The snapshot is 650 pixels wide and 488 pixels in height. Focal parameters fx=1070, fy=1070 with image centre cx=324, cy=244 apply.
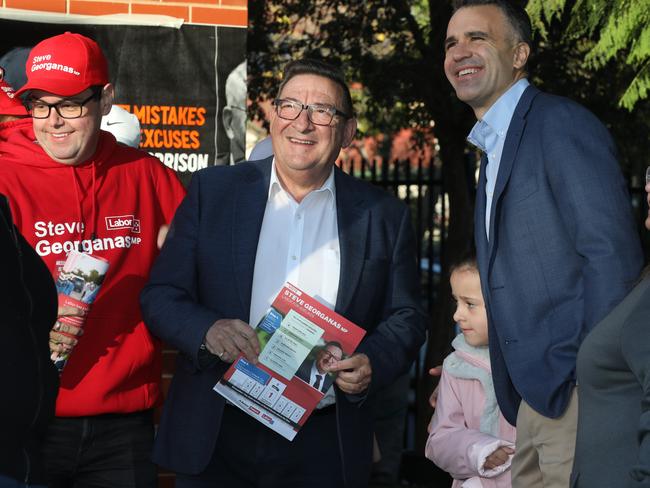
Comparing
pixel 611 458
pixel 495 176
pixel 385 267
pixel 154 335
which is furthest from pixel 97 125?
pixel 611 458

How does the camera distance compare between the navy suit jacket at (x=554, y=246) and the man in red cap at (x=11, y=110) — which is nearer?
the navy suit jacket at (x=554, y=246)

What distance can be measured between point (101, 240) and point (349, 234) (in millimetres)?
914

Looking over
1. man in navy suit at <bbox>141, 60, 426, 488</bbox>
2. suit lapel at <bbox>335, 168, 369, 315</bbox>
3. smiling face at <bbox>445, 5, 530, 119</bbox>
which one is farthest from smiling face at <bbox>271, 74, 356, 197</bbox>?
smiling face at <bbox>445, 5, 530, 119</bbox>

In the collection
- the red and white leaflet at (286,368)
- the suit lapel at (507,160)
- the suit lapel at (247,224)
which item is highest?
the suit lapel at (507,160)

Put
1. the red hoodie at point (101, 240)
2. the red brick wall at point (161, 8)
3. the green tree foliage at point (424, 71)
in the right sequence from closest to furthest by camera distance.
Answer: the red hoodie at point (101, 240), the red brick wall at point (161, 8), the green tree foliage at point (424, 71)

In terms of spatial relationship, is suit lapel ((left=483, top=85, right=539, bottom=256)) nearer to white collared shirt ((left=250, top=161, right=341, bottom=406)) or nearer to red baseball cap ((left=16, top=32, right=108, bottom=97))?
white collared shirt ((left=250, top=161, right=341, bottom=406))

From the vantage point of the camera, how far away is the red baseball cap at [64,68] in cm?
390

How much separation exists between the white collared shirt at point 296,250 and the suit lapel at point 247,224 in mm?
33

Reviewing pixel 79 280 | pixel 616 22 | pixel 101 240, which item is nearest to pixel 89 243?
pixel 101 240

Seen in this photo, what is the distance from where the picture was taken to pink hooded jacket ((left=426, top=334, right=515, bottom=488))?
399 cm

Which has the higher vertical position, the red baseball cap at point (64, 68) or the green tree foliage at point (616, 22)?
the green tree foliage at point (616, 22)

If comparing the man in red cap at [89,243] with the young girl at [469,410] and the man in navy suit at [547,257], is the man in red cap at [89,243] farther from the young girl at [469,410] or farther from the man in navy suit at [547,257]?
the man in navy suit at [547,257]

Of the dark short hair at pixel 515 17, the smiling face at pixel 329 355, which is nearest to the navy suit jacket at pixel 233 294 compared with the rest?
the smiling face at pixel 329 355

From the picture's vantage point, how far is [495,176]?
372 cm
